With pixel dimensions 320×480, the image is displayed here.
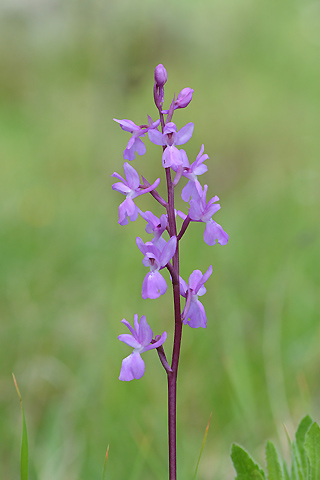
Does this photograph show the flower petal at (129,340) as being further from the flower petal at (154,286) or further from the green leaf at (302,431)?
the green leaf at (302,431)

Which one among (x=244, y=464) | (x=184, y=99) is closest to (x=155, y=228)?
(x=184, y=99)

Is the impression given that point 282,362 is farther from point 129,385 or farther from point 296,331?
point 129,385

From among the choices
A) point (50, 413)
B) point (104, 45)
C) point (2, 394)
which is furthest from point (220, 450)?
point (104, 45)

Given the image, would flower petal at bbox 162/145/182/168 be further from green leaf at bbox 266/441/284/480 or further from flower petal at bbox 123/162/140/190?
green leaf at bbox 266/441/284/480

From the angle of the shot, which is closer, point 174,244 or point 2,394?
point 174,244

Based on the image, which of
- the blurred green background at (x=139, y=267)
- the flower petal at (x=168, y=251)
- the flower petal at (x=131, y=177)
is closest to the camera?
the flower petal at (x=168, y=251)

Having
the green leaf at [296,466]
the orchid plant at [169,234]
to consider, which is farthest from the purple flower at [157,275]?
the green leaf at [296,466]

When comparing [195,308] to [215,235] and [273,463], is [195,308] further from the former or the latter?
[273,463]
